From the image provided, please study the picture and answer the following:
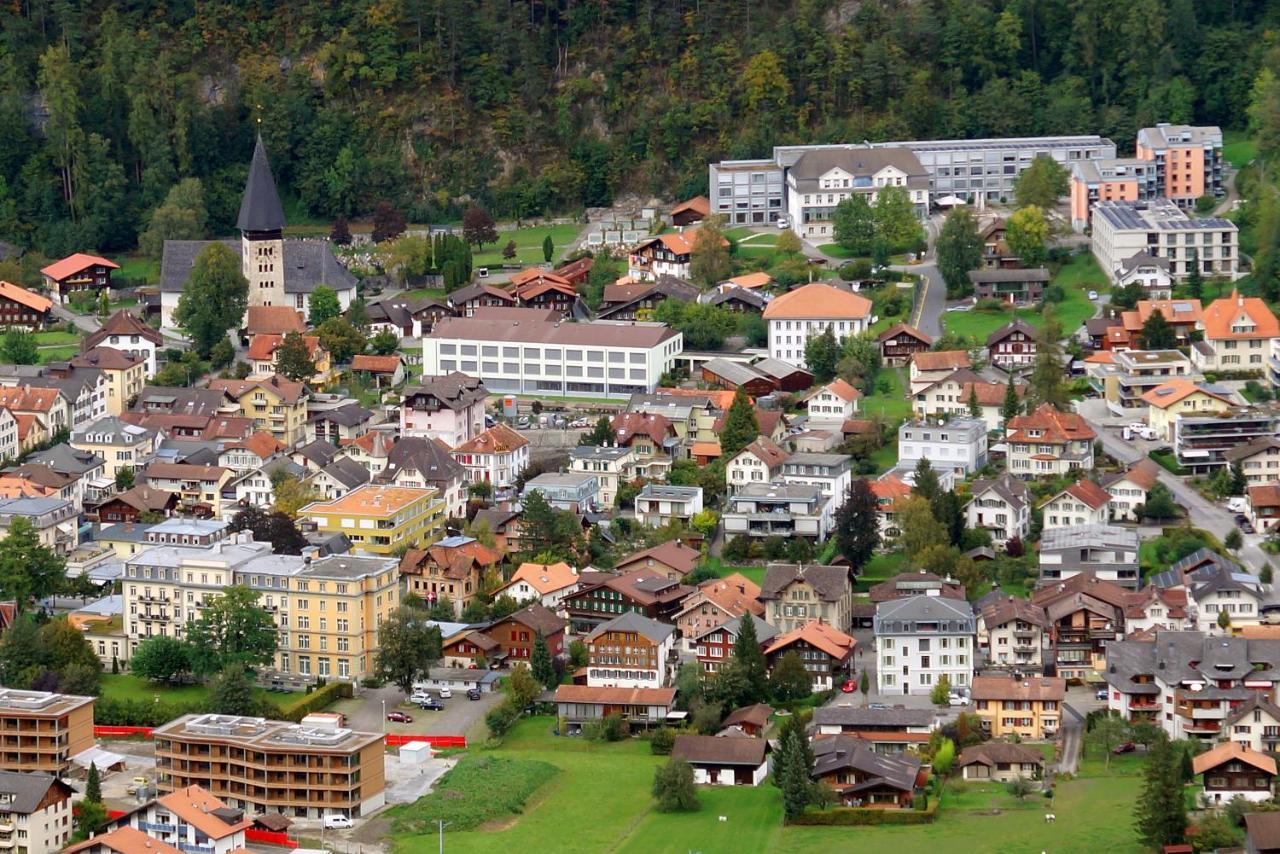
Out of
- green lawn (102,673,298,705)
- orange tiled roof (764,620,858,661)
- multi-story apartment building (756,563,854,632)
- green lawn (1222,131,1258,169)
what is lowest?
green lawn (102,673,298,705)

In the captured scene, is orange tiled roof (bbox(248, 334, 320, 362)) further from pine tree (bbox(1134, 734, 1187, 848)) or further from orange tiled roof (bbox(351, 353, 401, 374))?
pine tree (bbox(1134, 734, 1187, 848))

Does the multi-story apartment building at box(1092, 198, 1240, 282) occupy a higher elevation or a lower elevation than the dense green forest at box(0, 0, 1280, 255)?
lower

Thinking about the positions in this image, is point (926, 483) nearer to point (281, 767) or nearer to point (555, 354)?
point (555, 354)

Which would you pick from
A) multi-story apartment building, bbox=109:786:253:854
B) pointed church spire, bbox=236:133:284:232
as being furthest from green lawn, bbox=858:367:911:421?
multi-story apartment building, bbox=109:786:253:854

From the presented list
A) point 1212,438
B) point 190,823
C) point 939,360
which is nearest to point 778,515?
point 939,360

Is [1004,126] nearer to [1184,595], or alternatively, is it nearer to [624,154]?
[624,154]

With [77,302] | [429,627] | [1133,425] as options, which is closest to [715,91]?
[77,302]

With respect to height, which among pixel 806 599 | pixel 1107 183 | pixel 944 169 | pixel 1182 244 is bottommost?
pixel 806 599
